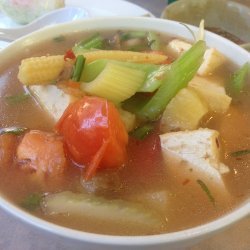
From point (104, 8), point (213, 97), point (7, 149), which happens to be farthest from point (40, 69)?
point (104, 8)

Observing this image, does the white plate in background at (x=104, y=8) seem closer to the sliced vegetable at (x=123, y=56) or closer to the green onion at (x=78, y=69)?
the sliced vegetable at (x=123, y=56)

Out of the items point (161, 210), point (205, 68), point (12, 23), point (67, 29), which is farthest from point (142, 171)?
point (12, 23)

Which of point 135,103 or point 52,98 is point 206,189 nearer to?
point 135,103

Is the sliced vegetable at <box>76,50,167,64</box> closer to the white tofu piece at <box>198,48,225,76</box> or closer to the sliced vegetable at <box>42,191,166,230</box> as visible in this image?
the white tofu piece at <box>198,48,225,76</box>

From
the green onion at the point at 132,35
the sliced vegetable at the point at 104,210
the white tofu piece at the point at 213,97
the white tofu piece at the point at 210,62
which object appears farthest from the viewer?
the green onion at the point at 132,35

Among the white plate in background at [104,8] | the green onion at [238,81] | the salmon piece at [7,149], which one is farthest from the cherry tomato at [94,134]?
the white plate in background at [104,8]

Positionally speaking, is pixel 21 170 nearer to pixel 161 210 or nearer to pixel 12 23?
pixel 161 210

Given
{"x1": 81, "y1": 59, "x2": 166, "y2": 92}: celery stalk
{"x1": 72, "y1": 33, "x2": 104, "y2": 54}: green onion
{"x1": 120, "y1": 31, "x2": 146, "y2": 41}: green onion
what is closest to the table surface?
{"x1": 81, "y1": 59, "x2": 166, "y2": 92}: celery stalk
